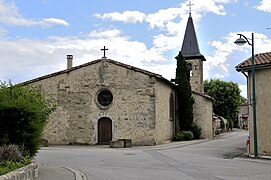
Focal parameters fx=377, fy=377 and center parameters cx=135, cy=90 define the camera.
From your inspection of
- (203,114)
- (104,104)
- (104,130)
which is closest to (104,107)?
(104,104)

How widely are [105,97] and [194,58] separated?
18.0 meters

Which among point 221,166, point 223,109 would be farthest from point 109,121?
point 223,109

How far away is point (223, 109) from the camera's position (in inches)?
2450

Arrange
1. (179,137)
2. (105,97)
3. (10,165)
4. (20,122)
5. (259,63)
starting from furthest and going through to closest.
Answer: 1. (179,137)
2. (105,97)
3. (259,63)
4. (20,122)
5. (10,165)

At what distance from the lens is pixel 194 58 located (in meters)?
43.9

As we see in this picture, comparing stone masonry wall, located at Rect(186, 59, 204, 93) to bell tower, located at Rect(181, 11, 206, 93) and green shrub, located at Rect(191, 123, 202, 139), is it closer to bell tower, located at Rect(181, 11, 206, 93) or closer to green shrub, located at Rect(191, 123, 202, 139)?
bell tower, located at Rect(181, 11, 206, 93)

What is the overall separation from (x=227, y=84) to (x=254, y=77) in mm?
47178

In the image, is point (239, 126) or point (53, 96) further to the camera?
point (239, 126)

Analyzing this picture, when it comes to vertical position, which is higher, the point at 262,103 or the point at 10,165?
the point at 262,103

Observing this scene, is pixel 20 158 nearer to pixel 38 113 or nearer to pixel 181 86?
pixel 38 113

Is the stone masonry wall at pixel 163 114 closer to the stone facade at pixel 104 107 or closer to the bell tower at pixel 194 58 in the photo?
the stone facade at pixel 104 107

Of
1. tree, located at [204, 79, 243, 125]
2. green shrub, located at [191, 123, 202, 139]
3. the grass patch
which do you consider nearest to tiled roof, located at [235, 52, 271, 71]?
the grass patch

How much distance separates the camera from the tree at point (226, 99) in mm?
62031

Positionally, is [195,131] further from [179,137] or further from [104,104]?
[104,104]
